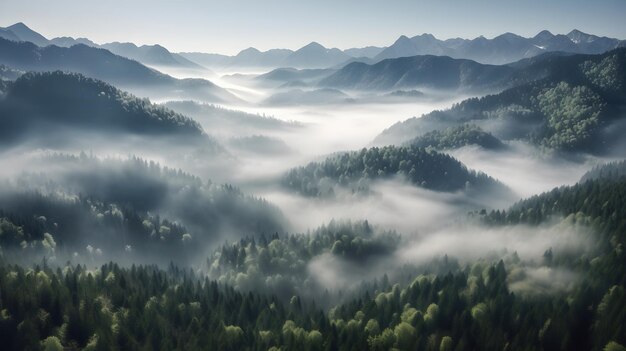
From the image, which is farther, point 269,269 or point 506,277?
point 269,269

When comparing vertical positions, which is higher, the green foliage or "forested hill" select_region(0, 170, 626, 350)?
"forested hill" select_region(0, 170, 626, 350)

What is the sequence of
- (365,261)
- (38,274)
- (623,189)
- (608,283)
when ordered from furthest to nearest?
(365,261), (623,189), (38,274), (608,283)

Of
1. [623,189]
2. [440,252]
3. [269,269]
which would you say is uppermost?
[623,189]

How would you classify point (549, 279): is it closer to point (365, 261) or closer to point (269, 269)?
point (365, 261)

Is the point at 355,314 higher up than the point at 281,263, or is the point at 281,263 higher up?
the point at 355,314

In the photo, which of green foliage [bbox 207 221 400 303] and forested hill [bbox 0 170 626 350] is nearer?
forested hill [bbox 0 170 626 350]

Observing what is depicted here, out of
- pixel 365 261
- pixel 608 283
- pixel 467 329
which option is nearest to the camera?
pixel 467 329

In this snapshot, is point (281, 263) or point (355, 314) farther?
point (281, 263)

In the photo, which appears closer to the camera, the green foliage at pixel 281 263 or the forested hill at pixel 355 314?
the forested hill at pixel 355 314

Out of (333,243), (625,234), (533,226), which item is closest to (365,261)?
→ (333,243)

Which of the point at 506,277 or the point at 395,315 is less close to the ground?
the point at 506,277

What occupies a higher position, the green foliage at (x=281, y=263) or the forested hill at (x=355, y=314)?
the forested hill at (x=355, y=314)
